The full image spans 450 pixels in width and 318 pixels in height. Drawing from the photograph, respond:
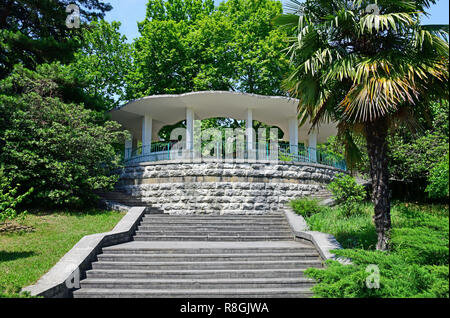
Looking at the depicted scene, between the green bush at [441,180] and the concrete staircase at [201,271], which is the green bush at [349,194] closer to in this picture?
the green bush at [441,180]

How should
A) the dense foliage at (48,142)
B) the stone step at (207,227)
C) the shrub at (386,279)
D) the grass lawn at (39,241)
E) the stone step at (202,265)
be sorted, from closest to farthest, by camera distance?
the shrub at (386,279) → the grass lawn at (39,241) → the stone step at (202,265) → the stone step at (207,227) → the dense foliage at (48,142)

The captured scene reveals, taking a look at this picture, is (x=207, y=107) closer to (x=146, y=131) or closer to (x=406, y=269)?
(x=146, y=131)

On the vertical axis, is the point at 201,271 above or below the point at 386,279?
below

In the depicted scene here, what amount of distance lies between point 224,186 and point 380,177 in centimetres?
775

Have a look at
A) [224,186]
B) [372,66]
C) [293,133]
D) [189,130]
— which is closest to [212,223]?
[224,186]

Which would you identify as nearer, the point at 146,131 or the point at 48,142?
the point at 48,142

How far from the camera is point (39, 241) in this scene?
924cm

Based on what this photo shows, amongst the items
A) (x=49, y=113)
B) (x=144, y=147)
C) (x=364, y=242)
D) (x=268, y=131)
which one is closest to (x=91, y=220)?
(x=49, y=113)

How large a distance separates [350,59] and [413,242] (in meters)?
3.95

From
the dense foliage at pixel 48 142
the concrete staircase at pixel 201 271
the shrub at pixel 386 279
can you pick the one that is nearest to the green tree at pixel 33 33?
the dense foliage at pixel 48 142

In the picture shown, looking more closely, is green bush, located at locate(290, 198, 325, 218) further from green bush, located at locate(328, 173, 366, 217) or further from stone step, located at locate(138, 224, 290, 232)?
stone step, located at locate(138, 224, 290, 232)

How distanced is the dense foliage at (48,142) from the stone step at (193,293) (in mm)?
6882

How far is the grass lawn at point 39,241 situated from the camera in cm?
665

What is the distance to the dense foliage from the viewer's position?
12625 mm
